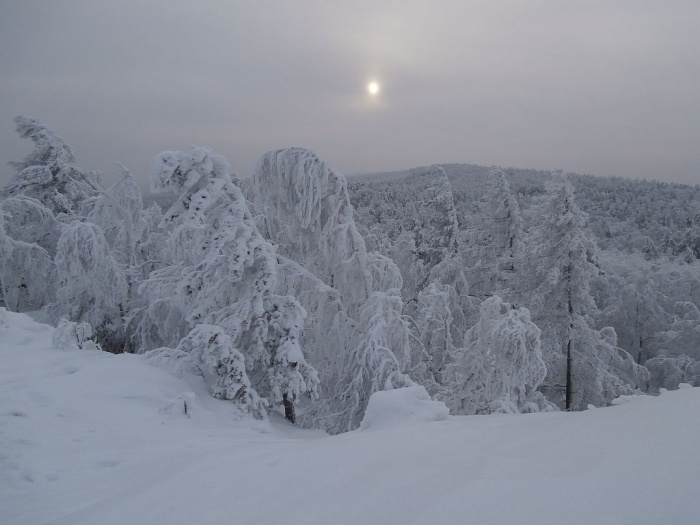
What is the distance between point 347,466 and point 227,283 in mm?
6377

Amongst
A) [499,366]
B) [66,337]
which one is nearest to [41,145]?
[66,337]

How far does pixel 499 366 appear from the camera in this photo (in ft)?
35.6

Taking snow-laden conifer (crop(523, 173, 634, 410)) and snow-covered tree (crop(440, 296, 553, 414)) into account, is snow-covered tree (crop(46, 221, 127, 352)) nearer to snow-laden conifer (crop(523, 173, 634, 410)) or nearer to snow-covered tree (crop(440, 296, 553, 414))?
snow-covered tree (crop(440, 296, 553, 414))

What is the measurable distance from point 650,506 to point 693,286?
3413cm

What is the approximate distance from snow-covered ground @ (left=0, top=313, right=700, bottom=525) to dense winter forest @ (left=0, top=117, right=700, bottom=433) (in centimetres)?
238

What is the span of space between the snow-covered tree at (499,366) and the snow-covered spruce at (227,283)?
5.23 meters

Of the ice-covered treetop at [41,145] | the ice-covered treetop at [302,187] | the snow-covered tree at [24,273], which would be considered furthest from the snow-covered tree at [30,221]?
the ice-covered treetop at [302,187]

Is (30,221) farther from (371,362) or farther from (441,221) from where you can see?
(441,221)

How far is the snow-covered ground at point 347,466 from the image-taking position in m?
2.14

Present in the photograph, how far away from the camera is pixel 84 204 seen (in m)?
16.4

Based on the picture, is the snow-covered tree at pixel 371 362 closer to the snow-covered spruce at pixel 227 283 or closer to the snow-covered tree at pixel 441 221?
the snow-covered spruce at pixel 227 283

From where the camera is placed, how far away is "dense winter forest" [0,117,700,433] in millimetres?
8539

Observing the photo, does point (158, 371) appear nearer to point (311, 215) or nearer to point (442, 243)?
point (311, 215)

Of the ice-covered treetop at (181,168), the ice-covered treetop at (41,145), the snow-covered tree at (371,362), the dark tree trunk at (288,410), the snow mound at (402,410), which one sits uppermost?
the ice-covered treetop at (41,145)
